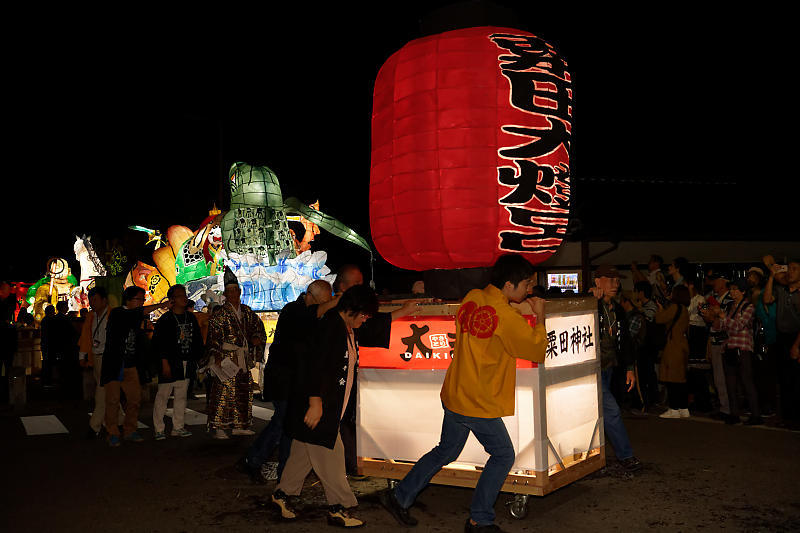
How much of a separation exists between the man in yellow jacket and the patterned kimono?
4611mm

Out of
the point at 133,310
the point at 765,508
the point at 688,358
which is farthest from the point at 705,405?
the point at 133,310

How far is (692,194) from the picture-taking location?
24.7 meters

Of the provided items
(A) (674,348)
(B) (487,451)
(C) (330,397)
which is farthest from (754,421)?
(C) (330,397)

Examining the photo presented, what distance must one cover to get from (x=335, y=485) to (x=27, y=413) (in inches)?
345

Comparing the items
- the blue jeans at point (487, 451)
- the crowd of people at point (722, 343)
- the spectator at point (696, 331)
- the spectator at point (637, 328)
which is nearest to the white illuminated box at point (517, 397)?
the blue jeans at point (487, 451)

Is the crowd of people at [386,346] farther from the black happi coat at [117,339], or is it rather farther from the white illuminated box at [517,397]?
the white illuminated box at [517,397]

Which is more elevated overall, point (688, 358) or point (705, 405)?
point (688, 358)

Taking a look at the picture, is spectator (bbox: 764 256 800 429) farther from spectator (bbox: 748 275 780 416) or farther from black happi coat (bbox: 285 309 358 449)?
black happi coat (bbox: 285 309 358 449)

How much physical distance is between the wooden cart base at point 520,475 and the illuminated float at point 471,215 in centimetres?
1

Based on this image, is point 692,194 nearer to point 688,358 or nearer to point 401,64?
point 688,358

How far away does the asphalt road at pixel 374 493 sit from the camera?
18.1 feet

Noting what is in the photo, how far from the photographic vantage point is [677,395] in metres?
10.3

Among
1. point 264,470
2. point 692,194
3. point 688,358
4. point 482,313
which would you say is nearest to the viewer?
point 482,313

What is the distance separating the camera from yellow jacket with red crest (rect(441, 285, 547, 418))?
4.82 m
